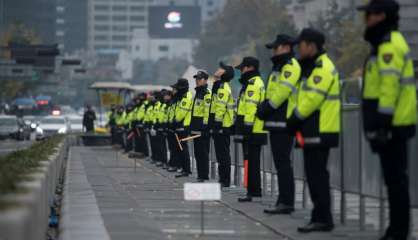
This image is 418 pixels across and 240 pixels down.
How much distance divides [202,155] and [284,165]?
9.71m

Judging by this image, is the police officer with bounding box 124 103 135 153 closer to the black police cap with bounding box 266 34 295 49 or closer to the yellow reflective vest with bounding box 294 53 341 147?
the black police cap with bounding box 266 34 295 49

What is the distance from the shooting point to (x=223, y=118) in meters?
26.8

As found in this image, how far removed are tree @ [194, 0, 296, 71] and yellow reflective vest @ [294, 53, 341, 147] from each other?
129 m

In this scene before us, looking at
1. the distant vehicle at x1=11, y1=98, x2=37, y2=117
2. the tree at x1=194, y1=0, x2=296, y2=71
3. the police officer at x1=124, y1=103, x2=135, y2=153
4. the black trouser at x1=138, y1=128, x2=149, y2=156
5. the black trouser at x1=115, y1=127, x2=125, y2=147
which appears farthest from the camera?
the tree at x1=194, y1=0, x2=296, y2=71

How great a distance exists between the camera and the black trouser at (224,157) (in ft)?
87.6

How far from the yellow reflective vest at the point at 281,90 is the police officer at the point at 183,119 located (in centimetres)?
1213

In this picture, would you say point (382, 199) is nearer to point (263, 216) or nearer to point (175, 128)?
point (263, 216)

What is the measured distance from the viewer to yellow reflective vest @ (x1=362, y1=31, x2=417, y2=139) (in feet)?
45.6

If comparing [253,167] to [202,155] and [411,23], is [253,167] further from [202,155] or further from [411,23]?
[411,23]

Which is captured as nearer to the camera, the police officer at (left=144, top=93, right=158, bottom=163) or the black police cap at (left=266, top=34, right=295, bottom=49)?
the black police cap at (left=266, top=34, right=295, bottom=49)

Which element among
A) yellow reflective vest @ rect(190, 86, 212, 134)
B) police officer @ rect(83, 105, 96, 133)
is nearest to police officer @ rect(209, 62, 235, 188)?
yellow reflective vest @ rect(190, 86, 212, 134)

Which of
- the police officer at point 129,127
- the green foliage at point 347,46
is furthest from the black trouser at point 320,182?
the green foliage at point 347,46

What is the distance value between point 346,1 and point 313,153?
4818 inches

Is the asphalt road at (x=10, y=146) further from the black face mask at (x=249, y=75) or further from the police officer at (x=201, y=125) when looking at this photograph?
the black face mask at (x=249, y=75)
